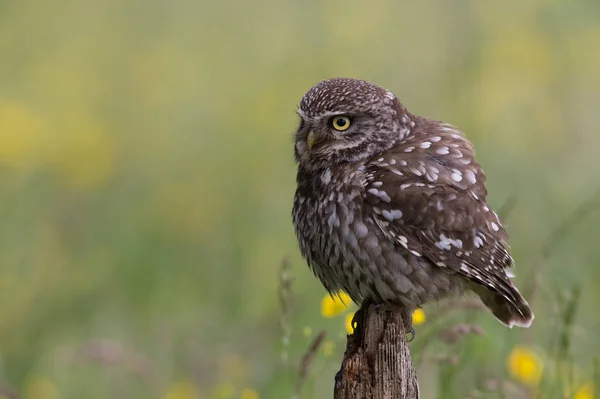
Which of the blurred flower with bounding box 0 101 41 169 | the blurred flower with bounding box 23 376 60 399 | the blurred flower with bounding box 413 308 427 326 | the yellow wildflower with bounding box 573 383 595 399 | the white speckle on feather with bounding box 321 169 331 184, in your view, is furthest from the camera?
the blurred flower with bounding box 0 101 41 169

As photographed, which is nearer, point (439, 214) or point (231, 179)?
point (439, 214)

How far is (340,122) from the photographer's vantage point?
4672 mm

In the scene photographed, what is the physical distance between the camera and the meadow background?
556cm

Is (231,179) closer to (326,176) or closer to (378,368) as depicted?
(326,176)

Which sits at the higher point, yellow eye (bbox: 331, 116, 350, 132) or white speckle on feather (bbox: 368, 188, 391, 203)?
yellow eye (bbox: 331, 116, 350, 132)

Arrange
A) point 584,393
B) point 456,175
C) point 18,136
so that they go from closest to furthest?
point 456,175 < point 584,393 < point 18,136

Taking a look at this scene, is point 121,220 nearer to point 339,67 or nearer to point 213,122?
point 213,122

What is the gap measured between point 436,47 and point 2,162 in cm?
372

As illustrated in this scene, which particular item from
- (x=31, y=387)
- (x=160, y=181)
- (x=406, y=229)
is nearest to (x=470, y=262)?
(x=406, y=229)

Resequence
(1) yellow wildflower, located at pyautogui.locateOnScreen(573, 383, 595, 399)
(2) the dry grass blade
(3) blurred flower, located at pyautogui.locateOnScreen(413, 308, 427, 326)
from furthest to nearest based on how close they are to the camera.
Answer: (1) yellow wildflower, located at pyautogui.locateOnScreen(573, 383, 595, 399), (3) blurred flower, located at pyautogui.locateOnScreen(413, 308, 427, 326), (2) the dry grass blade

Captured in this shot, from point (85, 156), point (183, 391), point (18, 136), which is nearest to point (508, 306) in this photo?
point (183, 391)

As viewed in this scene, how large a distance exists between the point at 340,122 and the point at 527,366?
1.39 metres

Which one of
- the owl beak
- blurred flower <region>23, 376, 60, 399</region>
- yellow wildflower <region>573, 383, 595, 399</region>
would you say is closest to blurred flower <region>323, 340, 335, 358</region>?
the owl beak

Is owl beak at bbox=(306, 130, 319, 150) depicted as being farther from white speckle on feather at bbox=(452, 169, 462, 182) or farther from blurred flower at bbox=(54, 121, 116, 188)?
blurred flower at bbox=(54, 121, 116, 188)
